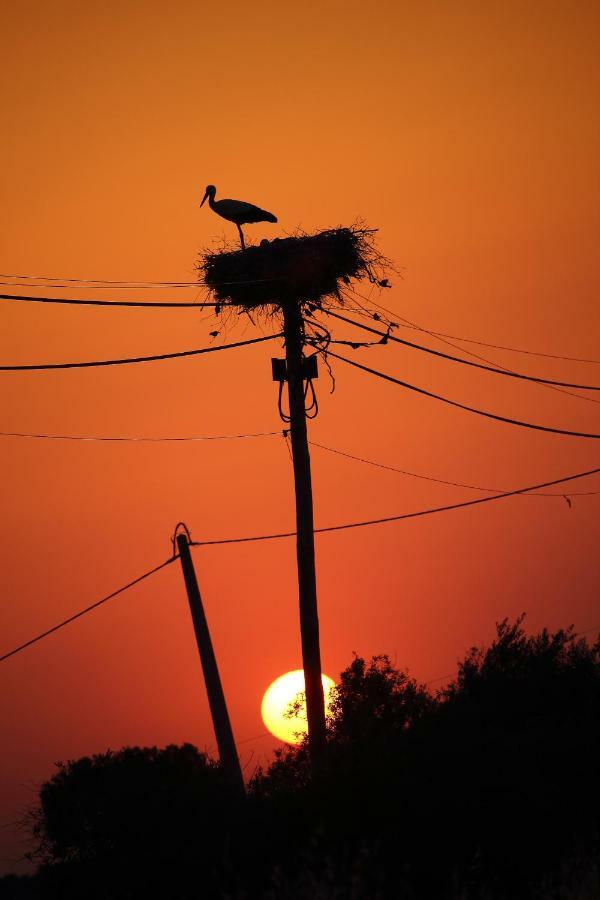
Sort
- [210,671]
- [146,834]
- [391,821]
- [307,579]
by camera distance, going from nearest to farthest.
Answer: [391,821], [146,834], [307,579], [210,671]

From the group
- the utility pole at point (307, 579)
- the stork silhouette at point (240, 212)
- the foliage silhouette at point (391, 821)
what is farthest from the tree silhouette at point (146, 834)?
the stork silhouette at point (240, 212)

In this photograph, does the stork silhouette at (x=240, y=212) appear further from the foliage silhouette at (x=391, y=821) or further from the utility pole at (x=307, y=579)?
the foliage silhouette at (x=391, y=821)

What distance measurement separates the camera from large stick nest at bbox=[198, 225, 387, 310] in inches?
848

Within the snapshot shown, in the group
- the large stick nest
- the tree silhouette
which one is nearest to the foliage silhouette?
the tree silhouette

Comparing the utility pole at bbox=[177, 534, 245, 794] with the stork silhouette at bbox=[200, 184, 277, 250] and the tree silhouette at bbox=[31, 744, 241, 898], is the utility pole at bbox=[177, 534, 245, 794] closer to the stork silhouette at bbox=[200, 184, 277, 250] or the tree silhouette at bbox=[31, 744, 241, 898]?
the tree silhouette at bbox=[31, 744, 241, 898]

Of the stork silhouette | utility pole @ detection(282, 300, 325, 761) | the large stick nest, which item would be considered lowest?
utility pole @ detection(282, 300, 325, 761)

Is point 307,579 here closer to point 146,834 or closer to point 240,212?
point 146,834

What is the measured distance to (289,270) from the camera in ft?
70.6

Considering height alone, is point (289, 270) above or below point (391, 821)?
above

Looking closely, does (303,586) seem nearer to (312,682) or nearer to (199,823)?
(312,682)

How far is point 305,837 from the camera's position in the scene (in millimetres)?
15695

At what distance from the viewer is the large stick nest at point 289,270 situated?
70.6 feet

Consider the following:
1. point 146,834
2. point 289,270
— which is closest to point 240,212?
point 289,270

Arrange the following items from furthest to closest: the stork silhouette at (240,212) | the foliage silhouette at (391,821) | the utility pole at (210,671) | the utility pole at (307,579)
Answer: the stork silhouette at (240,212)
the utility pole at (210,671)
the utility pole at (307,579)
the foliage silhouette at (391,821)
